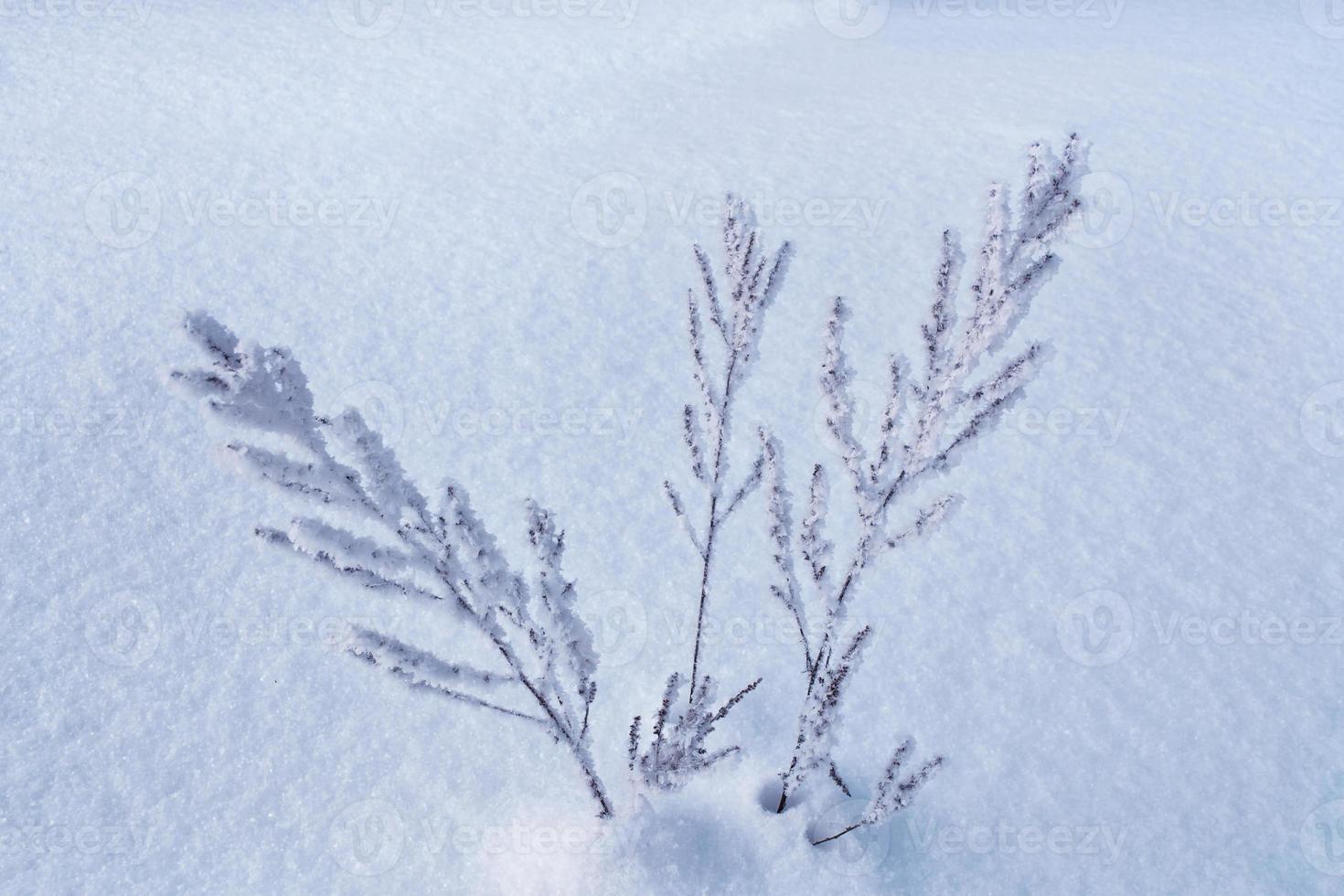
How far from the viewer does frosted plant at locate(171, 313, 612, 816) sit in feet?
3.76

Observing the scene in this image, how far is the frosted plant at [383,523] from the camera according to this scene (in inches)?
45.1

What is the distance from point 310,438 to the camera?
47.8 inches

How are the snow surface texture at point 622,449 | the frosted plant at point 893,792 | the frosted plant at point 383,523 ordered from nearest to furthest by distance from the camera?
1. the frosted plant at point 383,523
2. the frosted plant at point 893,792
3. the snow surface texture at point 622,449

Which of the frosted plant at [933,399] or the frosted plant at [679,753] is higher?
the frosted plant at [933,399]

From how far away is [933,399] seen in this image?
1505 millimetres

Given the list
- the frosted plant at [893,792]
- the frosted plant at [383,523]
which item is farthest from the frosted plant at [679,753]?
the frosted plant at [893,792]

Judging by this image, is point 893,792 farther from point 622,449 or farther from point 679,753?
point 622,449

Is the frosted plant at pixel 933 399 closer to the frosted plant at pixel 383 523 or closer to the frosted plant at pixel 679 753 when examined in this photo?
the frosted plant at pixel 679 753

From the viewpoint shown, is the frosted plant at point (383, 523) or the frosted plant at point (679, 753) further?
the frosted plant at point (679, 753)

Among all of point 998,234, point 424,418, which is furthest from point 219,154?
point 998,234

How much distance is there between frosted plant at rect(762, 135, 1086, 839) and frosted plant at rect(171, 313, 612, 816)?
455 millimetres

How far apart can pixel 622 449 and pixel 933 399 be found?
116cm

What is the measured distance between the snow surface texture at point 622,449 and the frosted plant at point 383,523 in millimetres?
517

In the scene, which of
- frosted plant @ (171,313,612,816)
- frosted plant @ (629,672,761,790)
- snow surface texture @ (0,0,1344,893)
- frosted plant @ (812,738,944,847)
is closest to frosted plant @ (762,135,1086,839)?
frosted plant @ (812,738,944,847)
